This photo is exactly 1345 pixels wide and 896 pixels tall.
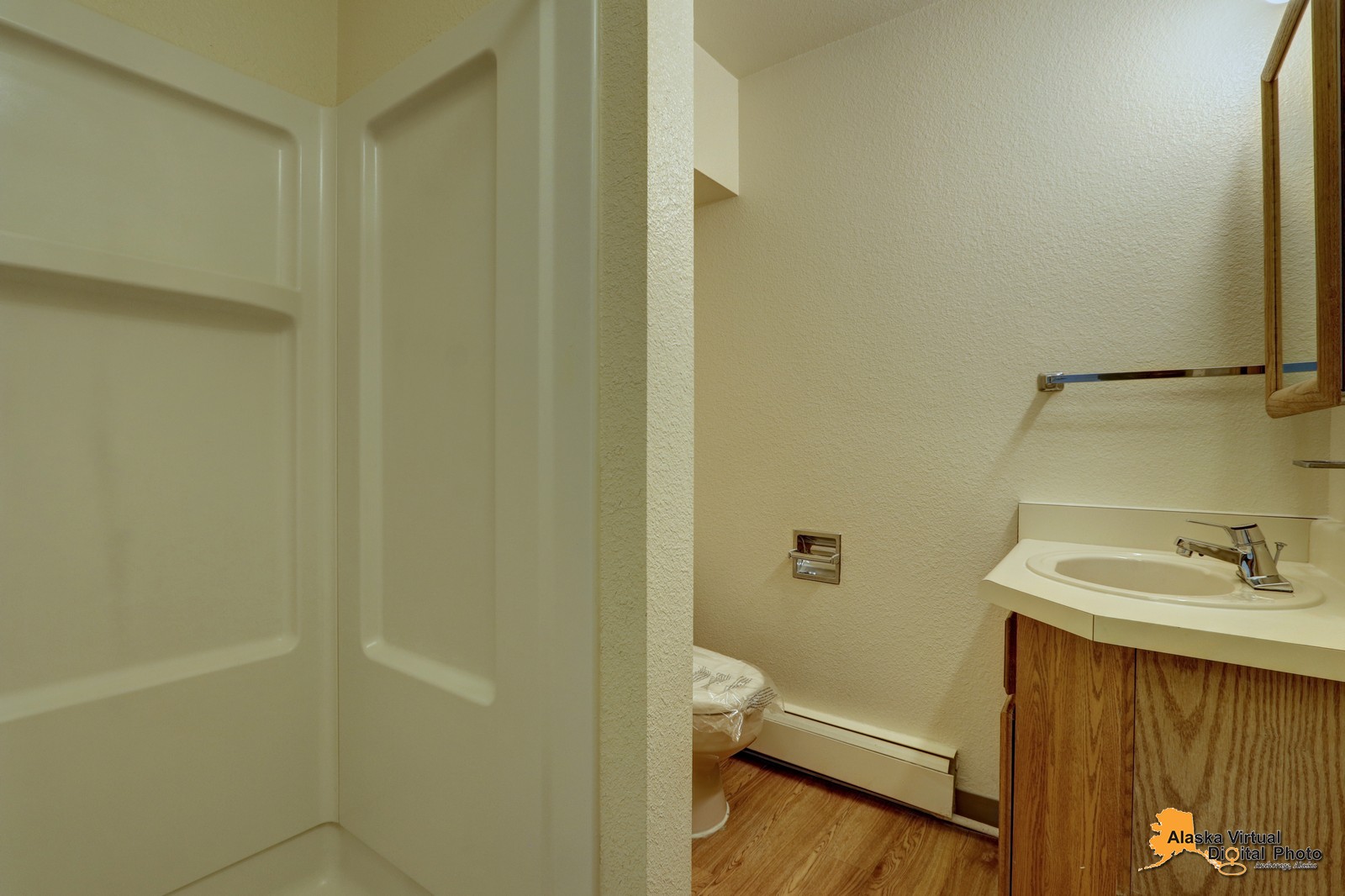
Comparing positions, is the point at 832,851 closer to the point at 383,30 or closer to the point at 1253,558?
the point at 1253,558

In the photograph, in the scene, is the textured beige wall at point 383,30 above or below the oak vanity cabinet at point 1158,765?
above

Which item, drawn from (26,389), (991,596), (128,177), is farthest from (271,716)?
(991,596)

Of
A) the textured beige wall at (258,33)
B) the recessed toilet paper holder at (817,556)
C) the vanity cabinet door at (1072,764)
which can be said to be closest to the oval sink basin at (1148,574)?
the vanity cabinet door at (1072,764)

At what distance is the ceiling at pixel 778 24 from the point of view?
1.69 metres

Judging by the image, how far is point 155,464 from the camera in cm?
85

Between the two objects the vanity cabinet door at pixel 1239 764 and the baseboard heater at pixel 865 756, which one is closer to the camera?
the vanity cabinet door at pixel 1239 764

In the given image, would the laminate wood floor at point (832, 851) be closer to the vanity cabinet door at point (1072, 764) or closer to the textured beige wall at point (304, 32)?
the vanity cabinet door at point (1072, 764)

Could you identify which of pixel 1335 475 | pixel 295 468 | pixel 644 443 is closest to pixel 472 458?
pixel 644 443

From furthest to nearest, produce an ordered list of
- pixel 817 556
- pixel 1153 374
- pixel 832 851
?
1. pixel 817 556
2. pixel 832 851
3. pixel 1153 374

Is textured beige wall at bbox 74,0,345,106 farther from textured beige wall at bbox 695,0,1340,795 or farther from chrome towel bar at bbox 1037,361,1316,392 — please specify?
chrome towel bar at bbox 1037,361,1316,392

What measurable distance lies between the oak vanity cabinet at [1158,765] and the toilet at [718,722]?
2.14ft

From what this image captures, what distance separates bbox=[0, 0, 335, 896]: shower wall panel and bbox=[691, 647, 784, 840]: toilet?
824 millimetres

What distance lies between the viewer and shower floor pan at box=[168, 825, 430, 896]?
0.89 meters

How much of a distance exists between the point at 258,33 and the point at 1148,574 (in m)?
1.91
